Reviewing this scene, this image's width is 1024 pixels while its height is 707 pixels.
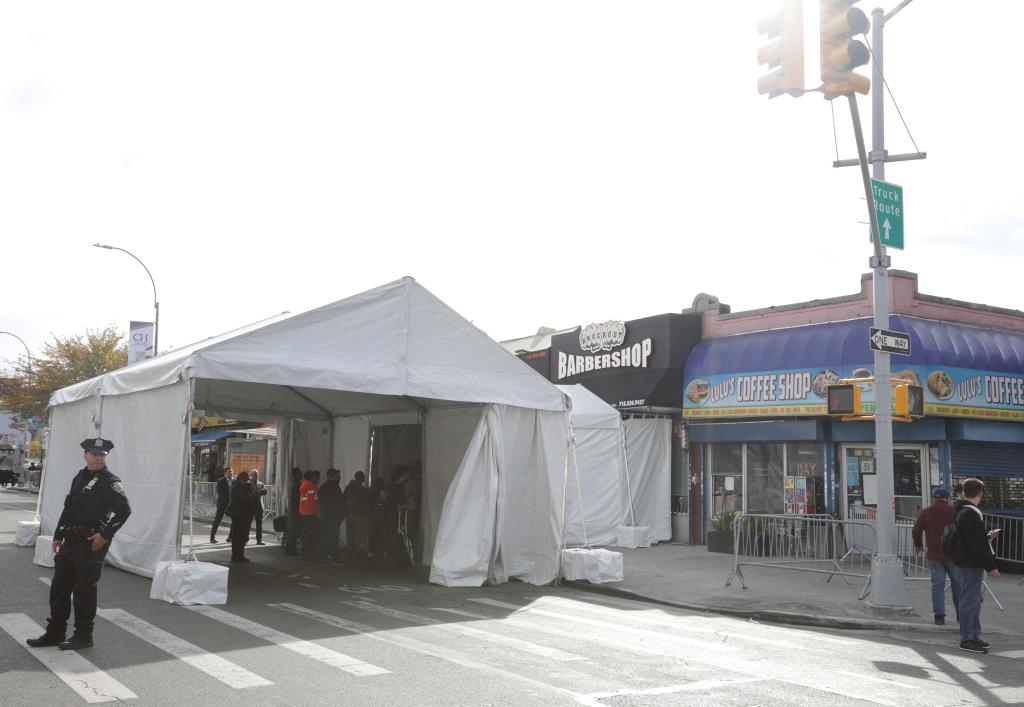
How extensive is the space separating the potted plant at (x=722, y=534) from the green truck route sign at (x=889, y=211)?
28.8 ft

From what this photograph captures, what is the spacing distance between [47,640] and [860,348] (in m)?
15.2

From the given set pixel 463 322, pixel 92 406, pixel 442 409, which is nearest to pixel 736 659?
pixel 463 322

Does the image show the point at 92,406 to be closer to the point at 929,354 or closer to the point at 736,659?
the point at 736,659

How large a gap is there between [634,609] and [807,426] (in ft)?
29.1

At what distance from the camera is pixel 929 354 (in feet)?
57.3

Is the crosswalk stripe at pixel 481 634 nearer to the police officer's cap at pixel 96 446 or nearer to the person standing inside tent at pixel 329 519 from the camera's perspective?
the police officer's cap at pixel 96 446

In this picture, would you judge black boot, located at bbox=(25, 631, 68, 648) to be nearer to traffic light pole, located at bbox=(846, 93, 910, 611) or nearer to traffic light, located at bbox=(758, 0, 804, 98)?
traffic light, located at bbox=(758, 0, 804, 98)

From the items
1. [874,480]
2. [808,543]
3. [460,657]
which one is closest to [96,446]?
[460,657]

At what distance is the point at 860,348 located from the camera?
59.0 ft

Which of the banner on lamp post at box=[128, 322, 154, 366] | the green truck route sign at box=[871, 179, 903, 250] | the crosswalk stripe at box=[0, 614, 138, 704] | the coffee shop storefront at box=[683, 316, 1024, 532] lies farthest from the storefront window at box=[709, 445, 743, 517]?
the banner on lamp post at box=[128, 322, 154, 366]

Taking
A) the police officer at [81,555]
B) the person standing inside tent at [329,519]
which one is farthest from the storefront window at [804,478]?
the police officer at [81,555]

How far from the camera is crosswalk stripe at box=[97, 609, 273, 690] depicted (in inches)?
271

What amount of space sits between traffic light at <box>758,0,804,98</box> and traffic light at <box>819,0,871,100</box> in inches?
30.5

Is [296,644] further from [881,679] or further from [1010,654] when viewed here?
[1010,654]
